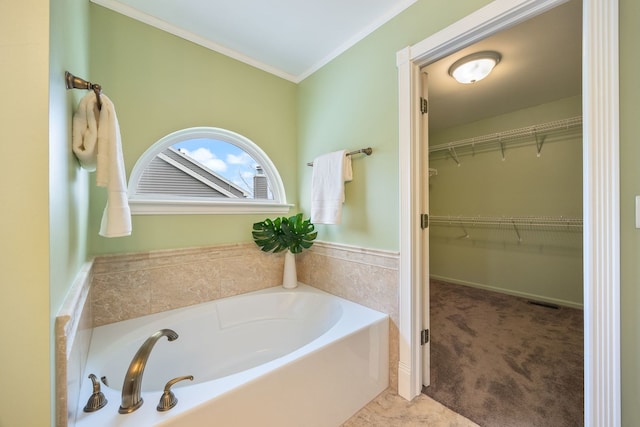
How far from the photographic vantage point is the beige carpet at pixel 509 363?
1394mm

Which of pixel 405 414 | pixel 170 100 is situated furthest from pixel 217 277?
pixel 405 414

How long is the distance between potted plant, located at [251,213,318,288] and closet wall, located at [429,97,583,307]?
271 centimetres

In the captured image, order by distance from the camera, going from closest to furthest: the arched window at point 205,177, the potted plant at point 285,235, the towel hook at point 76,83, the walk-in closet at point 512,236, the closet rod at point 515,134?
the towel hook at point 76,83 < the walk-in closet at point 512,236 < the arched window at point 205,177 < the potted plant at point 285,235 < the closet rod at point 515,134

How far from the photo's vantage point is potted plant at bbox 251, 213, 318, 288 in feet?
6.75

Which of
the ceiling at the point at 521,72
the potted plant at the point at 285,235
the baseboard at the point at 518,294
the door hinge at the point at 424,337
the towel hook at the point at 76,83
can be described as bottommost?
the baseboard at the point at 518,294

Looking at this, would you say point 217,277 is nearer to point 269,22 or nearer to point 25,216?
point 25,216

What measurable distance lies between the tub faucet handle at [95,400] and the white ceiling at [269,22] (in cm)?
203

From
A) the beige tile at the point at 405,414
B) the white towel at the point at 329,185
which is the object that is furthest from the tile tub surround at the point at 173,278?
the beige tile at the point at 405,414

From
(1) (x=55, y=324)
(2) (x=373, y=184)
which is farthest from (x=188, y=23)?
(1) (x=55, y=324)

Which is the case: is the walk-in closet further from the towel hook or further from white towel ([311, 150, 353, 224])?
the towel hook

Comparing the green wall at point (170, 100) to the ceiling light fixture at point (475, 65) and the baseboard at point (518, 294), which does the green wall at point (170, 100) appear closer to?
the ceiling light fixture at point (475, 65)

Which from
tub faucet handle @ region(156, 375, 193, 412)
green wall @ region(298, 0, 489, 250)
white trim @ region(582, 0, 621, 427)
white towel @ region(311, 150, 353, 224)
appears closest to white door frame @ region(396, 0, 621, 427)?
white trim @ region(582, 0, 621, 427)

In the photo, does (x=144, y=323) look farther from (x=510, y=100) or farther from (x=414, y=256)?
(x=510, y=100)

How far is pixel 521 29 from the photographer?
1688mm
